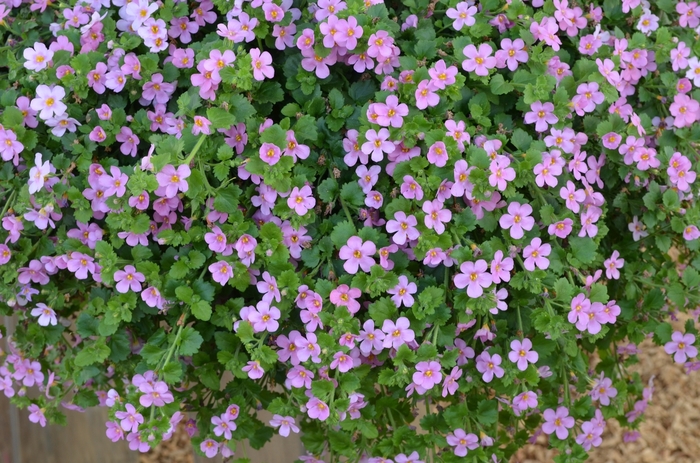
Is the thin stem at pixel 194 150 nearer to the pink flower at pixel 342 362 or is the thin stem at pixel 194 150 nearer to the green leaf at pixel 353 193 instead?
the green leaf at pixel 353 193

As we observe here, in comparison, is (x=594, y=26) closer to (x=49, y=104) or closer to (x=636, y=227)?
(x=636, y=227)

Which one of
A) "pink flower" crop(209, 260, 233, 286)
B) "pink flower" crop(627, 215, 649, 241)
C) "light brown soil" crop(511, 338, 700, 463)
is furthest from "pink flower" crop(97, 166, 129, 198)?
"light brown soil" crop(511, 338, 700, 463)

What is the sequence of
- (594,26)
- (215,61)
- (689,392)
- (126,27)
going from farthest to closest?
(689,392) → (594,26) → (126,27) → (215,61)

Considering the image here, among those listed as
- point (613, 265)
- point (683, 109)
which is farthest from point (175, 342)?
point (683, 109)

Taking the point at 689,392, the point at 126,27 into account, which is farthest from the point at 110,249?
the point at 689,392

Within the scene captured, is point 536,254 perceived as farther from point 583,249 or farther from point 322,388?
point 322,388

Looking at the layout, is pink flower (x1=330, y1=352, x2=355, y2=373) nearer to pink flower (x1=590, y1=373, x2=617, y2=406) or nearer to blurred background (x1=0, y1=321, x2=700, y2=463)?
pink flower (x1=590, y1=373, x2=617, y2=406)
